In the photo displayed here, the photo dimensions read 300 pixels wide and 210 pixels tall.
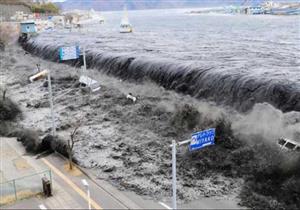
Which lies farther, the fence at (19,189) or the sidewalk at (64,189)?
the fence at (19,189)

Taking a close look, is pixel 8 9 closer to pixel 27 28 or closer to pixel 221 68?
pixel 27 28

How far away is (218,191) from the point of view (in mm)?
20859

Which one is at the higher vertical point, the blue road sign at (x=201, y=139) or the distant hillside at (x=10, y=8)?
the distant hillside at (x=10, y=8)

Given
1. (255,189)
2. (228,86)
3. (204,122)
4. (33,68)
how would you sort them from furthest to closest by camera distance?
1. (33,68)
2. (228,86)
3. (204,122)
4. (255,189)

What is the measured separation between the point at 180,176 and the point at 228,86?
15.7m

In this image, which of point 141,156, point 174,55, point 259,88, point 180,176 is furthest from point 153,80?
point 180,176

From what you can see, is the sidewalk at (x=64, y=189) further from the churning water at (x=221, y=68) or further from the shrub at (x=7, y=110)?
the churning water at (x=221, y=68)

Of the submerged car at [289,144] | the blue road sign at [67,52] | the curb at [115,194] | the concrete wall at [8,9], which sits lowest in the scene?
the curb at [115,194]

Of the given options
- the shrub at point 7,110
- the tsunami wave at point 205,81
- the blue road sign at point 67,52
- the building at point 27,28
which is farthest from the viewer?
the building at point 27,28

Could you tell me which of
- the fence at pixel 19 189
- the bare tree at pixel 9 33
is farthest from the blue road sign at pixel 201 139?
the bare tree at pixel 9 33

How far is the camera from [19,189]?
20000 millimetres

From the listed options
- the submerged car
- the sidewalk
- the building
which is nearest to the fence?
the sidewalk

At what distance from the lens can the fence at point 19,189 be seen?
19.5 m

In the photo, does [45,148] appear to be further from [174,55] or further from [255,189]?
[174,55]
